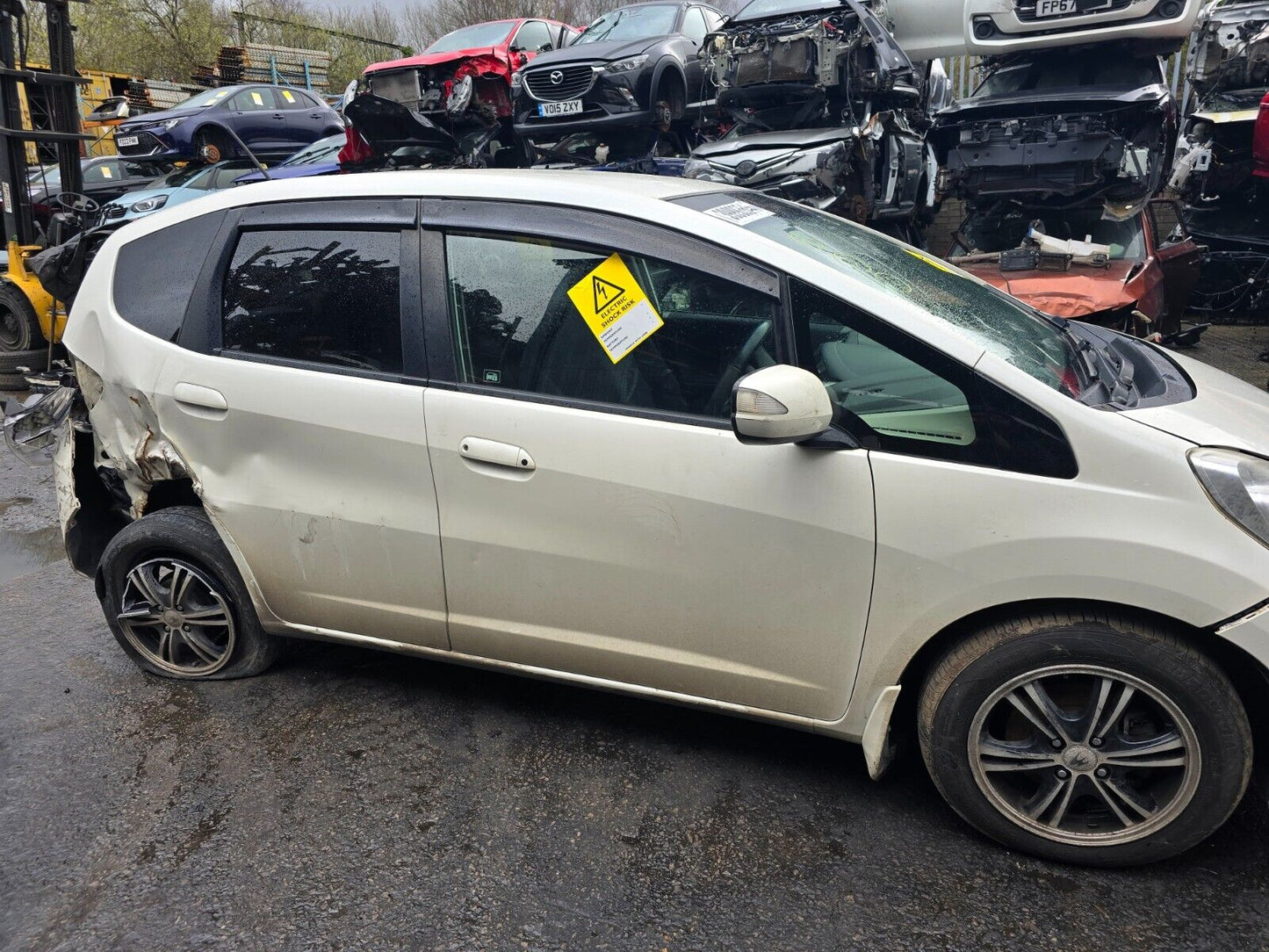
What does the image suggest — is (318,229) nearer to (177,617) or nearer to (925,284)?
(177,617)

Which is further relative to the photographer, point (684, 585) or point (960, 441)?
point (684, 585)

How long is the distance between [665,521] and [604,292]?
0.64 meters

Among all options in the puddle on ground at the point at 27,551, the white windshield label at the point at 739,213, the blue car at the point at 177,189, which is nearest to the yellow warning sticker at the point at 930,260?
the white windshield label at the point at 739,213

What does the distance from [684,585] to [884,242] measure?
1.36 metres

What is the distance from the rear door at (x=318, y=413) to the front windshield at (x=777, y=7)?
7243 mm

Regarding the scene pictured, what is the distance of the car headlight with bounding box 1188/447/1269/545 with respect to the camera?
→ 218cm

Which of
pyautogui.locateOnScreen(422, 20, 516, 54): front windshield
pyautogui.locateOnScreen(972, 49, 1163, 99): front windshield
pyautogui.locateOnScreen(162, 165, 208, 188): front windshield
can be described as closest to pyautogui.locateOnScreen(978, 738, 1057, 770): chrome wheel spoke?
pyautogui.locateOnScreen(972, 49, 1163, 99): front windshield

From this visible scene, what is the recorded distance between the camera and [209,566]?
3324mm

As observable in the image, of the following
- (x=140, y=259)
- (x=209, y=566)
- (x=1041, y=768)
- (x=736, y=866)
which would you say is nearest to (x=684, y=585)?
(x=736, y=866)

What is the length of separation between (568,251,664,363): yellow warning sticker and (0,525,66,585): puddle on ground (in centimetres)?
340

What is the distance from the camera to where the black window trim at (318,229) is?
2.86 m

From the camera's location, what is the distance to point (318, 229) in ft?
10.1

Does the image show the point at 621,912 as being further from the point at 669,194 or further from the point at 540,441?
the point at 669,194

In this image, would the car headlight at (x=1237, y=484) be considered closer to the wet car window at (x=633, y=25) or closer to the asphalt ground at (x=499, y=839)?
the asphalt ground at (x=499, y=839)
